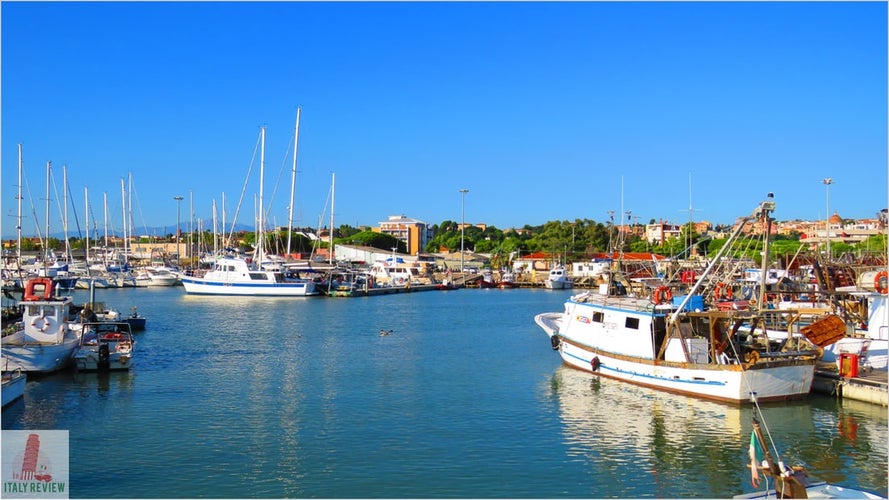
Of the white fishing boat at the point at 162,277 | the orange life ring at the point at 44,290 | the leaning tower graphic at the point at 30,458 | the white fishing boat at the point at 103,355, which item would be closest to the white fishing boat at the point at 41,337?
the orange life ring at the point at 44,290

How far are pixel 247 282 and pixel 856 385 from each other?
6230 centimetres

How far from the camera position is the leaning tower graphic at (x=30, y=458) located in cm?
1827

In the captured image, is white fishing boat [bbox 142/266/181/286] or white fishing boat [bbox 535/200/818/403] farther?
white fishing boat [bbox 142/266/181/286]

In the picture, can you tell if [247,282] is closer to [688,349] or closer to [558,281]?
[558,281]

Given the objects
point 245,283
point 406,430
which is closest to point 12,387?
point 406,430

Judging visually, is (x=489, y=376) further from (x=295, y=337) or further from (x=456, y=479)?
(x=295, y=337)

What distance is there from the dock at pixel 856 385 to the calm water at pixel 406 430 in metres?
0.54

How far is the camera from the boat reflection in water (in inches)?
698

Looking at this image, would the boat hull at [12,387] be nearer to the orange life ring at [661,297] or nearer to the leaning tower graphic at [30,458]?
the leaning tower graphic at [30,458]

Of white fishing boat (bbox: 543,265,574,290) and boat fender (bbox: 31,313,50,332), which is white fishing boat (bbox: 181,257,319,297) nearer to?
white fishing boat (bbox: 543,265,574,290)

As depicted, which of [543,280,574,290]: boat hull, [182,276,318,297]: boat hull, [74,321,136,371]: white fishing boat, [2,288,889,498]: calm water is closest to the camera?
[2,288,889,498]: calm water

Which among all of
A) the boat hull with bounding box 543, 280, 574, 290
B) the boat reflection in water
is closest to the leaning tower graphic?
the boat reflection in water

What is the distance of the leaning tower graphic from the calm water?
0.90m

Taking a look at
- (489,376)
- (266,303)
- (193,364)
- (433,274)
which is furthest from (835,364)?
(433,274)
